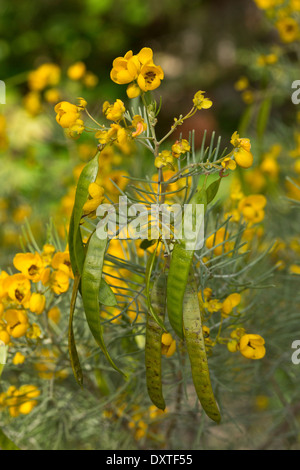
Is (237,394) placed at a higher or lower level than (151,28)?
lower

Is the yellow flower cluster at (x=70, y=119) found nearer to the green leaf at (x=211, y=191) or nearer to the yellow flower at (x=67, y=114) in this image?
the yellow flower at (x=67, y=114)

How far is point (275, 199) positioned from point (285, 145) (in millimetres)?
262

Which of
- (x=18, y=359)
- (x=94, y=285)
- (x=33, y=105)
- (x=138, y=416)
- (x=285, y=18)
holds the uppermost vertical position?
(x=285, y=18)

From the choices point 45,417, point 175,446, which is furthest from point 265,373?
point 45,417

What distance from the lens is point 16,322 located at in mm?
469

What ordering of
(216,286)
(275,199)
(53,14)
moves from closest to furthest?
(216,286), (275,199), (53,14)

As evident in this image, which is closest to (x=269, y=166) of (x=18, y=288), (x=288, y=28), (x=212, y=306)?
(x=288, y=28)

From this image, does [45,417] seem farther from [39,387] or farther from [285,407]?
[285,407]

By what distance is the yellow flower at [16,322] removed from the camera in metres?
0.46

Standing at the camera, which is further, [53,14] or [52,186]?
[53,14]

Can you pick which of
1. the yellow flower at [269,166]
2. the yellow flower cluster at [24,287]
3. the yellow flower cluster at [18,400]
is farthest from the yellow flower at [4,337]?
the yellow flower at [269,166]

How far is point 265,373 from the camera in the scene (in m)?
0.65

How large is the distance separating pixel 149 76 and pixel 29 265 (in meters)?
0.22

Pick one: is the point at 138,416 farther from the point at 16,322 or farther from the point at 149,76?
the point at 149,76
